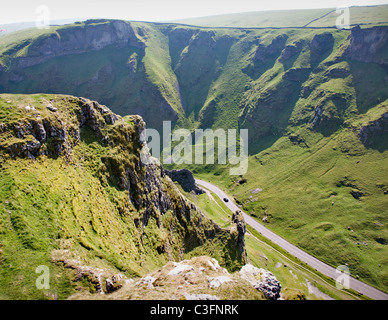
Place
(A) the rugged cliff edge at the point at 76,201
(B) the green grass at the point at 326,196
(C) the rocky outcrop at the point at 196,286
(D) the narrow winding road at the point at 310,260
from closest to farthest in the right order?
(C) the rocky outcrop at the point at 196,286 < (A) the rugged cliff edge at the point at 76,201 < (D) the narrow winding road at the point at 310,260 < (B) the green grass at the point at 326,196

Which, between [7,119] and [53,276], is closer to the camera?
[53,276]

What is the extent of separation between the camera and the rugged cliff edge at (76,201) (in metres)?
22.7

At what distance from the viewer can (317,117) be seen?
6860 inches

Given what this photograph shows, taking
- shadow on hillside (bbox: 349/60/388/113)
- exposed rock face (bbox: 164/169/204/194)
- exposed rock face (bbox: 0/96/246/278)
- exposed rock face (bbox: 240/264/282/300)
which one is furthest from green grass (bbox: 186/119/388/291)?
exposed rock face (bbox: 240/264/282/300)

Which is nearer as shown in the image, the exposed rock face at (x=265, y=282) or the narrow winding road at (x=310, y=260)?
the exposed rock face at (x=265, y=282)

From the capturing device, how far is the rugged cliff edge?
22734mm

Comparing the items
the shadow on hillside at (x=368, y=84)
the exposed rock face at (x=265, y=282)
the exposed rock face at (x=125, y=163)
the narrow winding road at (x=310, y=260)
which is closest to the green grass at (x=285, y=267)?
the narrow winding road at (x=310, y=260)

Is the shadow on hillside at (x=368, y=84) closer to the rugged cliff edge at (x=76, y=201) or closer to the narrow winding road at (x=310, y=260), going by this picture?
the narrow winding road at (x=310, y=260)

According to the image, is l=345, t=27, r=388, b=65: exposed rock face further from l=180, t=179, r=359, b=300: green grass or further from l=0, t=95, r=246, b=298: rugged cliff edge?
l=0, t=95, r=246, b=298: rugged cliff edge

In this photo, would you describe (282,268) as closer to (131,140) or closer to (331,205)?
(331,205)

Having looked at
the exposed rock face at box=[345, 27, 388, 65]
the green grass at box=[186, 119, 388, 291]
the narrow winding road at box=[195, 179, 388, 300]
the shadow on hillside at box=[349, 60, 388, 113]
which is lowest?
the narrow winding road at box=[195, 179, 388, 300]
